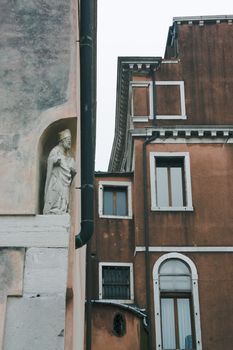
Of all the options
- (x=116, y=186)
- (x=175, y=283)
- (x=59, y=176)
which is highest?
(x=116, y=186)

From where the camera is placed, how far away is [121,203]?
2569cm

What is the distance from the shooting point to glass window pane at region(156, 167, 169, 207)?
25.2 m

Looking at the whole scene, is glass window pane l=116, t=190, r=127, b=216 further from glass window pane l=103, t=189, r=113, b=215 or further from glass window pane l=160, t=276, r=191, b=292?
glass window pane l=160, t=276, r=191, b=292

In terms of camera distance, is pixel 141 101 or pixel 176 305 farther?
pixel 141 101

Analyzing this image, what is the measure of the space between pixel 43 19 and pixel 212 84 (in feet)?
56.9

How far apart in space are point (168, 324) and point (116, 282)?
7.43 ft

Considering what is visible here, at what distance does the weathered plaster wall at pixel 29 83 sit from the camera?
30.7 ft

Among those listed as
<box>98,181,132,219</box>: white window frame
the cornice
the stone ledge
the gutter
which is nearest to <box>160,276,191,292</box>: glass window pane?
the gutter

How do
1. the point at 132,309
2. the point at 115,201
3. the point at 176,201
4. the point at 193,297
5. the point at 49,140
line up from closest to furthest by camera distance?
the point at 49,140
the point at 132,309
the point at 193,297
the point at 176,201
the point at 115,201

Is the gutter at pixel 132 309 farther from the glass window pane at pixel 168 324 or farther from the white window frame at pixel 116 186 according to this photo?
the white window frame at pixel 116 186

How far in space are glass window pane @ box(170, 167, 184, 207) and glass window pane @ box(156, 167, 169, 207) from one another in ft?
0.71

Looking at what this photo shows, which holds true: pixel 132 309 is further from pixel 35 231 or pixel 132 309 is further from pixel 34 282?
pixel 34 282

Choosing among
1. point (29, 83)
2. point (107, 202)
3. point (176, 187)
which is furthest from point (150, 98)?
point (29, 83)

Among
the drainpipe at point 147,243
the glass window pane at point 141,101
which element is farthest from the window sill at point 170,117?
the drainpipe at point 147,243
